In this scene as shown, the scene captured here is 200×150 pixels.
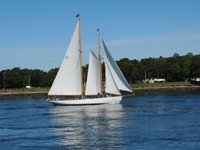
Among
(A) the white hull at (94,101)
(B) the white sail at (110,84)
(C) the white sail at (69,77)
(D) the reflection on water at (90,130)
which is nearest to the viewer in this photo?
(D) the reflection on water at (90,130)

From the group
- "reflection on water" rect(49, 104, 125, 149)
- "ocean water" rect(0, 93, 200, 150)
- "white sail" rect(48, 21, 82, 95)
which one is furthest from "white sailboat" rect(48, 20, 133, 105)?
"ocean water" rect(0, 93, 200, 150)

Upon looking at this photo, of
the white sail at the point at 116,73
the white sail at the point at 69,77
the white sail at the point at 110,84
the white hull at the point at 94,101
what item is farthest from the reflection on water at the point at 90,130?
the white sail at the point at 69,77

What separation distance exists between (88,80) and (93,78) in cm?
105

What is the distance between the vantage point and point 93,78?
99188 mm

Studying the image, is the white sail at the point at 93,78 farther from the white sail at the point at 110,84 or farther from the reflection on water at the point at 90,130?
the reflection on water at the point at 90,130

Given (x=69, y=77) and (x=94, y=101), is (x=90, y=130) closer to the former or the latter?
(x=94, y=101)

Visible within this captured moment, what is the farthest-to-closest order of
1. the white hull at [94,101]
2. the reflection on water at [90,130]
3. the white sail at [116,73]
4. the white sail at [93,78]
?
the white sail at [116,73], the white sail at [93,78], the white hull at [94,101], the reflection on water at [90,130]

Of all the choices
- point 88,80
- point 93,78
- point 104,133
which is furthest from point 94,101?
point 104,133

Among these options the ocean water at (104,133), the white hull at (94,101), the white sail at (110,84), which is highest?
the white sail at (110,84)

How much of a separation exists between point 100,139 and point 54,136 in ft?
19.9

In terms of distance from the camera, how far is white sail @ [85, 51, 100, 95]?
3890 inches

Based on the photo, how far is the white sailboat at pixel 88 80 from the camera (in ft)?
324

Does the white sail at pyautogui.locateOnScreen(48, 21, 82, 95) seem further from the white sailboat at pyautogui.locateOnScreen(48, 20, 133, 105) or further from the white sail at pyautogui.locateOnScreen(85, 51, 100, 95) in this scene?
the white sail at pyautogui.locateOnScreen(85, 51, 100, 95)

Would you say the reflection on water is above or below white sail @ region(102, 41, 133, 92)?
below
